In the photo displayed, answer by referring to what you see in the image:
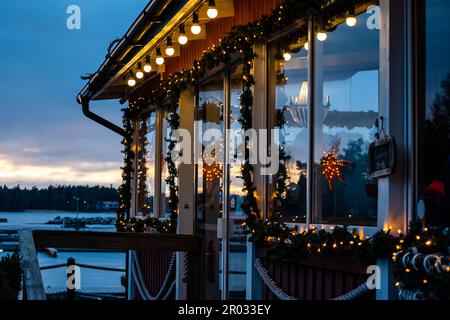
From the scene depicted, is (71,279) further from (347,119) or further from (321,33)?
(347,119)

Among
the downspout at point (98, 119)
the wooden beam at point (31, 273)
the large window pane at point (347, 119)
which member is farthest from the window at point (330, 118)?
the downspout at point (98, 119)

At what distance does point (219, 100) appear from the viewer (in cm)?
887

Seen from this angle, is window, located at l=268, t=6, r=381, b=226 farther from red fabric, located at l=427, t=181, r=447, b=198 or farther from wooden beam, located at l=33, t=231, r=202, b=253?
wooden beam, located at l=33, t=231, r=202, b=253

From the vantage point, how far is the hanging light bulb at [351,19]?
5.68 m

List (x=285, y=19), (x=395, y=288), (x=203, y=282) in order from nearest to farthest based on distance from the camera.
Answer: (x=395, y=288) < (x=285, y=19) < (x=203, y=282)

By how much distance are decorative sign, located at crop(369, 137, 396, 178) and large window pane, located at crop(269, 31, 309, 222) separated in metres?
1.25

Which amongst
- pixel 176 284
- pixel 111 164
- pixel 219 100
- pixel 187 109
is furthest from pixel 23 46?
pixel 111 164

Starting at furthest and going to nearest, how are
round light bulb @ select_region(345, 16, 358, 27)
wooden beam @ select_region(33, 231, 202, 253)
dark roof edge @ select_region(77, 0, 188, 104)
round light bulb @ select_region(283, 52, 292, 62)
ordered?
wooden beam @ select_region(33, 231, 202, 253) < dark roof edge @ select_region(77, 0, 188, 104) < round light bulb @ select_region(283, 52, 292, 62) < round light bulb @ select_region(345, 16, 358, 27)

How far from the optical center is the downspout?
→ 1345 centimetres

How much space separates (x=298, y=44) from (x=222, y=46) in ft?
5.02

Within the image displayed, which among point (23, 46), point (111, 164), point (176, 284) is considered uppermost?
point (23, 46)

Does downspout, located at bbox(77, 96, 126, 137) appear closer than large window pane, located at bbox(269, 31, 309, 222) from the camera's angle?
No

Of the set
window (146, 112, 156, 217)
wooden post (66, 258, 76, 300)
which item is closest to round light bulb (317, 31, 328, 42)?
wooden post (66, 258, 76, 300)

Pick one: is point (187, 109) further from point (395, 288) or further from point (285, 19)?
point (395, 288)
